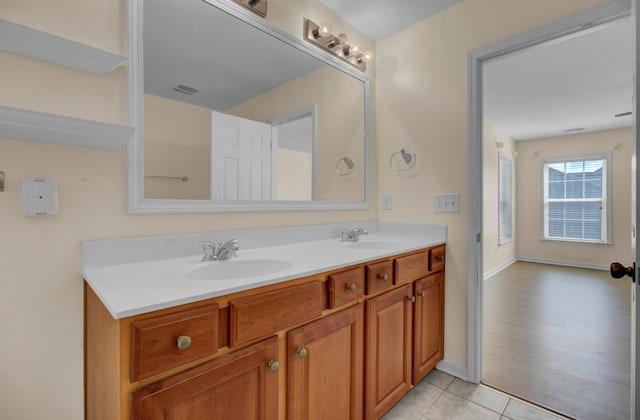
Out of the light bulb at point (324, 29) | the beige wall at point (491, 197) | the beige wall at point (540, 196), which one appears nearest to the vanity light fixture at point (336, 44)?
the light bulb at point (324, 29)

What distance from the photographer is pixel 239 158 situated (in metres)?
1.46

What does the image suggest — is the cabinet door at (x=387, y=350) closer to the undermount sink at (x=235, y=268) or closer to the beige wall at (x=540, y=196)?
the undermount sink at (x=235, y=268)

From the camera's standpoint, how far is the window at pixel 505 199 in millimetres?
4879

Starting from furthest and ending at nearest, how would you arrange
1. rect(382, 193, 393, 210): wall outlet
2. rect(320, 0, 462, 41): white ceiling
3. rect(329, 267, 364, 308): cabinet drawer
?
rect(382, 193, 393, 210): wall outlet
rect(320, 0, 462, 41): white ceiling
rect(329, 267, 364, 308): cabinet drawer

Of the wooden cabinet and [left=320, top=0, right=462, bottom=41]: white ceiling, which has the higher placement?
[left=320, top=0, right=462, bottom=41]: white ceiling

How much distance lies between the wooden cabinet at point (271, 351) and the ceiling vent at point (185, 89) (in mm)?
852

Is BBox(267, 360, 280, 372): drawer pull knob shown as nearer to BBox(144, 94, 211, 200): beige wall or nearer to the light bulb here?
BBox(144, 94, 211, 200): beige wall

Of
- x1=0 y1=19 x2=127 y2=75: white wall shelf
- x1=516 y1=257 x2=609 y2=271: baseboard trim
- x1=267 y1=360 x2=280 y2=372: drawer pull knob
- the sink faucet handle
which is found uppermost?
x1=0 y1=19 x2=127 y2=75: white wall shelf

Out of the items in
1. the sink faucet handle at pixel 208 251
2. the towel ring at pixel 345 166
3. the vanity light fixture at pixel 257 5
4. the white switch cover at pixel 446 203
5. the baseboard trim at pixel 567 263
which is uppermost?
the vanity light fixture at pixel 257 5

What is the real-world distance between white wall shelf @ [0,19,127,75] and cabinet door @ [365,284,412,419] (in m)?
1.35

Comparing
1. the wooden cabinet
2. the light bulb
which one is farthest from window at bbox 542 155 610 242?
the light bulb

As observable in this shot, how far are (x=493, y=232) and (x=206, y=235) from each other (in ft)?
15.0

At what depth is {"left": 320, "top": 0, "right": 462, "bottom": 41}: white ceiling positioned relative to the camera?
6.03 ft

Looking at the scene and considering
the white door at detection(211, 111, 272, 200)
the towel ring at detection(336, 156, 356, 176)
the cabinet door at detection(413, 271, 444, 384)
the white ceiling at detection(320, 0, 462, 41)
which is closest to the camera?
the white door at detection(211, 111, 272, 200)
